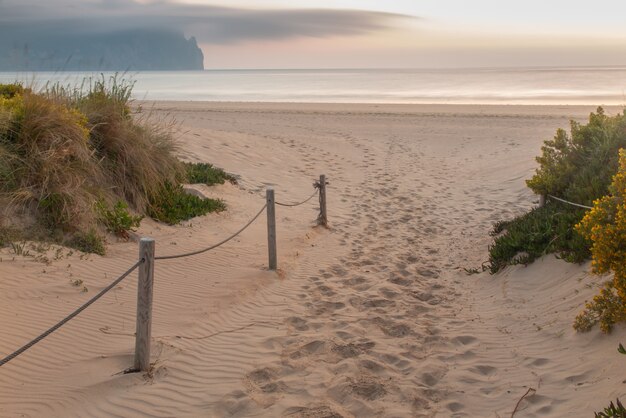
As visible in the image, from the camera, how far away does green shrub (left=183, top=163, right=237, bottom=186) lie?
1160 centimetres

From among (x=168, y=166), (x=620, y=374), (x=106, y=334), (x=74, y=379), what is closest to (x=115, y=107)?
(x=168, y=166)

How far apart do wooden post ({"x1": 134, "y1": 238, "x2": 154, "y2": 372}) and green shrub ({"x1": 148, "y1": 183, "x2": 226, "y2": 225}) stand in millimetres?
4658

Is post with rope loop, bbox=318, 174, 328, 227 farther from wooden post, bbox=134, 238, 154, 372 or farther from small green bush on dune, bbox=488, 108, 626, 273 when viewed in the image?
wooden post, bbox=134, 238, 154, 372

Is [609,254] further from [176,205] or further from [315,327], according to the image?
[176,205]

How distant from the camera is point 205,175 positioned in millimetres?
A: 11883

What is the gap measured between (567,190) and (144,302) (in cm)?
610

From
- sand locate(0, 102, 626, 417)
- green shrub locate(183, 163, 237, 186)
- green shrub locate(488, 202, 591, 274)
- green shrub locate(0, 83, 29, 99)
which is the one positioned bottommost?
sand locate(0, 102, 626, 417)

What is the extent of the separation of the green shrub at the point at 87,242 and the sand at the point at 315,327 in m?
0.25

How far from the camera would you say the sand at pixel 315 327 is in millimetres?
4547

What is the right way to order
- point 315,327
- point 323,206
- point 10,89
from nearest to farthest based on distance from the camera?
point 315,327 → point 10,89 → point 323,206

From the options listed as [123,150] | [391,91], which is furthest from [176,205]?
[391,91]

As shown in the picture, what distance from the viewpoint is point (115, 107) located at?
9.57m

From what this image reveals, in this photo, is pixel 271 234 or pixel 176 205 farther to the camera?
pixel 176 205

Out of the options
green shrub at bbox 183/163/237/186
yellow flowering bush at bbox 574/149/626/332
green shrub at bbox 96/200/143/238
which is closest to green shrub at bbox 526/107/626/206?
yellow flowering bush at bbox 574/149/626/332
